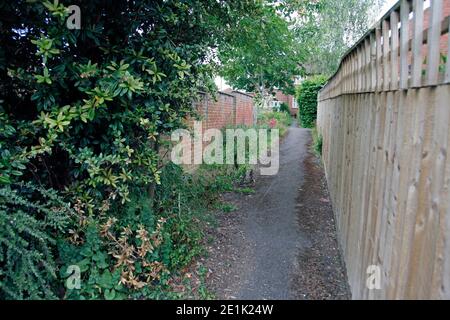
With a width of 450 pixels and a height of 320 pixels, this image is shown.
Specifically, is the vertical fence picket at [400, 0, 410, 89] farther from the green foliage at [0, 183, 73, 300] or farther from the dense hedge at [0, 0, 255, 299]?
the green foliage at [0, 183, 73, 300]

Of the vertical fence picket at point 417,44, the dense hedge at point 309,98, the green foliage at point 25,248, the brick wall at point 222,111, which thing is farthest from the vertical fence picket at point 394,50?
the dense hedge at point 309,98

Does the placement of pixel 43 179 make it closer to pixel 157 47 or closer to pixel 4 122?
pixel 4 122

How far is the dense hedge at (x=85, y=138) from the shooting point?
2.46 m

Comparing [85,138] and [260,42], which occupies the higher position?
[260,42]

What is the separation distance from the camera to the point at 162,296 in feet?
9.33

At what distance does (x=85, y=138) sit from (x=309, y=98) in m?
18.5

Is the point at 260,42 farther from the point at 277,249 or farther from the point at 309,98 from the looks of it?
the point at 309,98

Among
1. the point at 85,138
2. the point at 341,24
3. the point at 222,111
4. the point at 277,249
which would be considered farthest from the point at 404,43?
the point at 341,24

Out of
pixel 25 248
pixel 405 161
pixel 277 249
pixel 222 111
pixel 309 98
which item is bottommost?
pixel 277 249

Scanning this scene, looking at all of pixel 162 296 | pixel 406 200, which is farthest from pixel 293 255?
pixel 406 200

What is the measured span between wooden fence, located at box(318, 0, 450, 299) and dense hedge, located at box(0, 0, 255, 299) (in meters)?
1.65

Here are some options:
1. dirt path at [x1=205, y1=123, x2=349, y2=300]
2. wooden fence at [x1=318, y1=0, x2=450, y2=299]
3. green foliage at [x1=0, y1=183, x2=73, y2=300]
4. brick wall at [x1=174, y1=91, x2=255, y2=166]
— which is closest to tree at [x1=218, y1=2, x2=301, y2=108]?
brick wall at [x1=174, y1=91, x2=255, y2=166]

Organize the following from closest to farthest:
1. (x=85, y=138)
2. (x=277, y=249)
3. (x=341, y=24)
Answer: (x=85, y=138), (x=277, y=249), (x=341, y=24)

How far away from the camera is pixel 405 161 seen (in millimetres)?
1655
